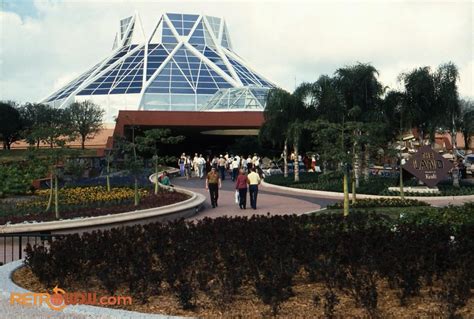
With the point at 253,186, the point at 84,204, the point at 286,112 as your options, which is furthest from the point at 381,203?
the point at 286,112

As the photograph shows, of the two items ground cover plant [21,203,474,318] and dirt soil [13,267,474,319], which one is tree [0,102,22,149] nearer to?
ground cover plant [21,203,474,318]

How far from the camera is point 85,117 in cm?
5512

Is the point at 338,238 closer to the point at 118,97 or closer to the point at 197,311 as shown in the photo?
the point at 197,311

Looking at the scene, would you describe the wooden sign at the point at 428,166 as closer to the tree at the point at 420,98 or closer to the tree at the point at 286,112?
the tree at the point at 420,98

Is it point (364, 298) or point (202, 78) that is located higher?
point (202, 78)

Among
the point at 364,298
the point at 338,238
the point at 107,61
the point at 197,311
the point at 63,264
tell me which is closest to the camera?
the point at 364,298

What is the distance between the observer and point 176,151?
63250 mm

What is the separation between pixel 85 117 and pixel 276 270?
50976mm

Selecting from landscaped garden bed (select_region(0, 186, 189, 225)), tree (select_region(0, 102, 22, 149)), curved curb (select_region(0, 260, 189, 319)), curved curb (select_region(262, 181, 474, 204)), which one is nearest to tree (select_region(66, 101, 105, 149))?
tree (select_region(0, 102, 22, 149))

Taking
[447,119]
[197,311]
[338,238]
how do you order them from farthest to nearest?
[447,119] → [338,238] → [197,311]

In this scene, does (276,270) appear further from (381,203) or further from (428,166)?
(428,166)

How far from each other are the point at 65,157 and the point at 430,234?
1139 centimetres

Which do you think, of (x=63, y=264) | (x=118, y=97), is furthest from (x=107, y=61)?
(x=63, y=264)

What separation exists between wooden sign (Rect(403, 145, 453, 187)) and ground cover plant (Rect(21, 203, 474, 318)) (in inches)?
541
